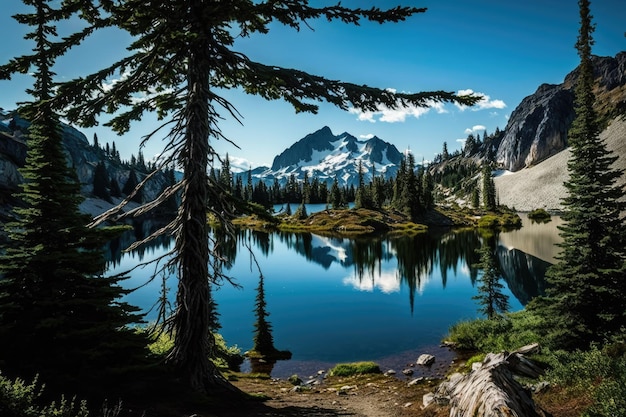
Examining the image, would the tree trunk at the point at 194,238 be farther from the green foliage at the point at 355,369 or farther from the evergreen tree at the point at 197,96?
the green foliage at the point at 355,369

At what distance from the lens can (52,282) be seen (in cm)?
1006

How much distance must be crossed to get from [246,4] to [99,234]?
27.8 feet

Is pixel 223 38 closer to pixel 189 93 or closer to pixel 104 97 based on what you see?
pixel 189 93

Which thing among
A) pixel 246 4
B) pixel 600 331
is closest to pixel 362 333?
pixel 600 331

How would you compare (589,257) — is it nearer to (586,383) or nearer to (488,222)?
(586,383)

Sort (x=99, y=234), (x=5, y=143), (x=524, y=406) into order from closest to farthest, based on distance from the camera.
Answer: (x=524, y=406) → (x=99, y=234) → (x=5, y=143)

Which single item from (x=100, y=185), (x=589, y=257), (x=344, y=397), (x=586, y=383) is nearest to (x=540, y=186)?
(x=589, y=257)

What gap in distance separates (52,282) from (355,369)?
54.3 feet

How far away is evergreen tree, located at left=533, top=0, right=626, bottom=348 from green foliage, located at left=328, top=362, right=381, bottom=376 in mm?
9530

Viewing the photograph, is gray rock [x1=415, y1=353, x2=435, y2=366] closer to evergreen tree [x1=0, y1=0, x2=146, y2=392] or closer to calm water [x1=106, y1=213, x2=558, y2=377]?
calm water [x1=106, y1=213, x2=558, y2=377]

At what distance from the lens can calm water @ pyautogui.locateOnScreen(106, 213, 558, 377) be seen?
26.8 meters

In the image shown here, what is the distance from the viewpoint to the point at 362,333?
29875 mm

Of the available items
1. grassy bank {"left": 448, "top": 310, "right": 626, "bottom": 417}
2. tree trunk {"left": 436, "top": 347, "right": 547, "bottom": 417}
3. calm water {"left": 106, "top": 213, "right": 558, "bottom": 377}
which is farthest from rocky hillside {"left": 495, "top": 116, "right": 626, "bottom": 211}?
tree trunk {"left": 436, "top": 347, "right": 547, "bottom": 417}

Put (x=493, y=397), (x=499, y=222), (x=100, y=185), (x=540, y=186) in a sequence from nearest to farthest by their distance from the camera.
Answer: (x=493, y=397) < (x=499, y=222) < (x=100, y=185) < (x=540, y=186)
